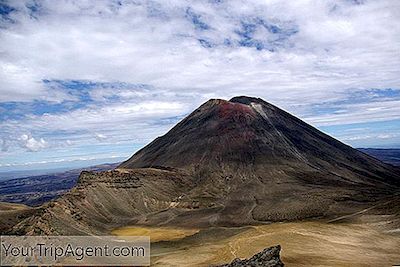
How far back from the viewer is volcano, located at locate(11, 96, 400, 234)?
268 ft

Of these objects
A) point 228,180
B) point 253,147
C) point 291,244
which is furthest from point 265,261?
point 253,147

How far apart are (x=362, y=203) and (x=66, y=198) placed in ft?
195

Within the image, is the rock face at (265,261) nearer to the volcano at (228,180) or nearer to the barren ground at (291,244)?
the barren ground at (291,244)

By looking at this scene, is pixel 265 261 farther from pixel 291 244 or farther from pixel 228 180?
pixel 228 180

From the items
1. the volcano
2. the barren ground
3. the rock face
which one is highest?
the volcano

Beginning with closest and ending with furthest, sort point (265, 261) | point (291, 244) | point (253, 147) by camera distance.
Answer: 1. point (265, 261)
2. point (291, 244)
3. point (253, 147)

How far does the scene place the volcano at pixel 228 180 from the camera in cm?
8181

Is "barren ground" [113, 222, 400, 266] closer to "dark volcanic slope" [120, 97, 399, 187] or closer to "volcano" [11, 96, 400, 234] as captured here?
"volcano" [11, 96, 400, 234]

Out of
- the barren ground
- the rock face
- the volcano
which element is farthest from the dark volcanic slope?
the rock face

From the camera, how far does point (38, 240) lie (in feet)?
148

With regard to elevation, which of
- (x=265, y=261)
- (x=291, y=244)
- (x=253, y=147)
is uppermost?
(x=253, y=147)

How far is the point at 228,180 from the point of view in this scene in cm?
11462

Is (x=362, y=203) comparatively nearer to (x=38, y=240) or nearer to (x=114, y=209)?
(x=114, y=209)

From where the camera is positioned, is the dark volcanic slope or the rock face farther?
the dark volcanic slope
